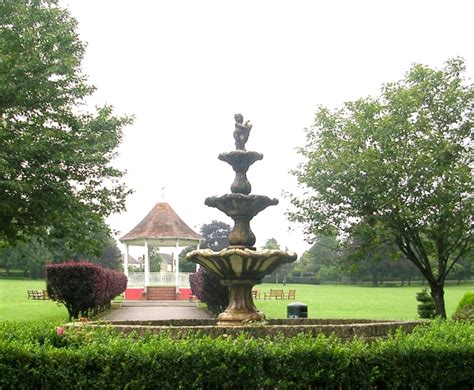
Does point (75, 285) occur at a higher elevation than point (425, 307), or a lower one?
higher

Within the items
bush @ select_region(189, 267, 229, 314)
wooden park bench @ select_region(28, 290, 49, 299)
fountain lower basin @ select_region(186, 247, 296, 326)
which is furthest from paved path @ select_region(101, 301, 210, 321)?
wooden park bench @ select_region(28, 290, 49, 299)

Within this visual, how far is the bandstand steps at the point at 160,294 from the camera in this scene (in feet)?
137

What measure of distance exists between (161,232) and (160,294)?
170 inches

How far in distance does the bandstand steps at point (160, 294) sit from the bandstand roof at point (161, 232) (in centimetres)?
318

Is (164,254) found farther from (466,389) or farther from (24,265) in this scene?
(466,389)

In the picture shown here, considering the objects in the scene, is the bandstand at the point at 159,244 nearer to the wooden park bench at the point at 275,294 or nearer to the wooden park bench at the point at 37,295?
the wooden park bench at the point at 37,295

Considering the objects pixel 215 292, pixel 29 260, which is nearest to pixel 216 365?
pixel 215 292

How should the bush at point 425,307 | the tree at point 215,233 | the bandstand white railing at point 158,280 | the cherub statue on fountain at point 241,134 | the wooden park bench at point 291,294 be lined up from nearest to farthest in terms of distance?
the cherub statue on fountain at point 241,134
the bush at point 425,307
the bandstand white railing at point 158,280
the wooden park bench at point 291,294
the tree at point 215,233

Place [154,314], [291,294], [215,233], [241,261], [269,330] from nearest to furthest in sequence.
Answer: [269,330] → [241,261] → [154,314] → [291,294] → [215,233]

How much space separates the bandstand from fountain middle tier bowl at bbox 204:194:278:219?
3096 centimetres

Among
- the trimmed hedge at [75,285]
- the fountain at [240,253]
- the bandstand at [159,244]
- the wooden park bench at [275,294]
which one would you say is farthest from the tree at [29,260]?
the fountain at [240,253]

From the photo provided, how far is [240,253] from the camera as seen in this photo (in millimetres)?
9789

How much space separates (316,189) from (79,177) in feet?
30.8

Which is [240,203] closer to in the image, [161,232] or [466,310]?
[466,310]
